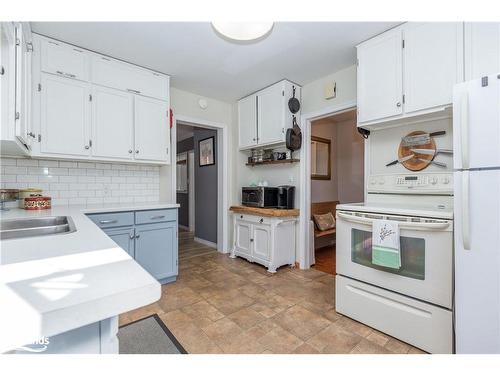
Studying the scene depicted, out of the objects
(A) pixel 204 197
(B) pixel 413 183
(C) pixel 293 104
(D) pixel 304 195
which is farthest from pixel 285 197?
(A) pixel 204 197

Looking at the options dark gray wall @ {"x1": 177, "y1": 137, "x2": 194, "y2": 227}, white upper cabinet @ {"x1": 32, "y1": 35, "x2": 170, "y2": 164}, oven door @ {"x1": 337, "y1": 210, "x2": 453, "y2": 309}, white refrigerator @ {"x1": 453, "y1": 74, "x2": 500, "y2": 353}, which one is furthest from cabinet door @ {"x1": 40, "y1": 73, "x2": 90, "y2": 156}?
dark gray wall @ {"x1": 177, "y1": 137, "x2": 194, "y2": 227}

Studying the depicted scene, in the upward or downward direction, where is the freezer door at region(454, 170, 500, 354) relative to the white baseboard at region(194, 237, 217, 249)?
upward

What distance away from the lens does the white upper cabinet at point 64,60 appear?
88.3 inches

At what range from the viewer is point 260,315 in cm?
212

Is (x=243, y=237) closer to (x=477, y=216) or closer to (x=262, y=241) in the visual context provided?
(x=262, y=241)

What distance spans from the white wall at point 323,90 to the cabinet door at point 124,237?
101 inches

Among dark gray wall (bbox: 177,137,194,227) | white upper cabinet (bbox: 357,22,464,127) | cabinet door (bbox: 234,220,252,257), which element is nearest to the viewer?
white upper cabinet (bbox: 357,22,464,127)

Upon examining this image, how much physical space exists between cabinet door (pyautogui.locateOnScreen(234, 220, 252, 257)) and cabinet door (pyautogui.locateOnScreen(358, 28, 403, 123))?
2.03 meters

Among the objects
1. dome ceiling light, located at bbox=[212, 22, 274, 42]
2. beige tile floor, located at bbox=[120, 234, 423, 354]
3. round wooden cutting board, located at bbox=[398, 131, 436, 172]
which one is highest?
dome ceiling light, located at bbox=[212, 22, 274, 42]

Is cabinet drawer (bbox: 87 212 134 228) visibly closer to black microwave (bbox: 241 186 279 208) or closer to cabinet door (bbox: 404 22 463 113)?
black microwave (bbox: 241 186 279 208)

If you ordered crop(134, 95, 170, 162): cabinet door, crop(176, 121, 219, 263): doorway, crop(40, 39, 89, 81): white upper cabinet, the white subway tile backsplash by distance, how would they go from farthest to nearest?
1. crop(176, 121, 219, 263): doorway
2. crop(134, 95, 170, 162): cabinet door
3. the white subway tile backsplash
4. crop(40, 39, 89, 81): white upper cabinet

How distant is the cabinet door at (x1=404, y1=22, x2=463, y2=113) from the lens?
175cm

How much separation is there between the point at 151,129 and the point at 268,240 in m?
1.97

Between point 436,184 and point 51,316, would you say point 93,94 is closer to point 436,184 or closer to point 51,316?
point 51,316
